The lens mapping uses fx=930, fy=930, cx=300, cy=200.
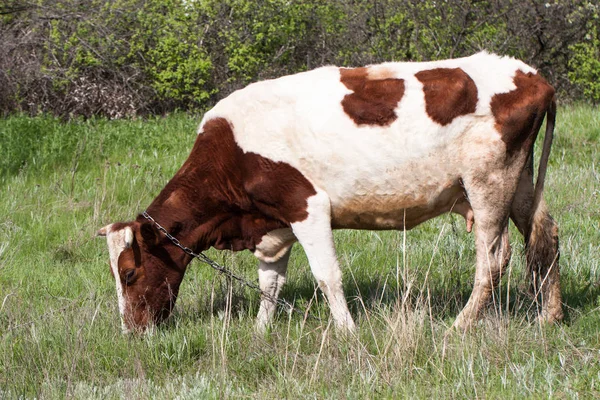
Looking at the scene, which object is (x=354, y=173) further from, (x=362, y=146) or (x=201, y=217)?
(x=201, y=217)

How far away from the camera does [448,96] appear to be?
5.76 meters

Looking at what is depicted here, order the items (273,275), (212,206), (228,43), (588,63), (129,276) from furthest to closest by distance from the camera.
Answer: (588,63), (228,43), (273,275), (212,206), (129,276)

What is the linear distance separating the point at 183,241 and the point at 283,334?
0.97m

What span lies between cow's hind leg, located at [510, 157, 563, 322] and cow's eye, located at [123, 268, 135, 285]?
263 centimetres

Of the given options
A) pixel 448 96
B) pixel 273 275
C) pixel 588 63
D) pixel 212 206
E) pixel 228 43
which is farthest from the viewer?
pixel 588 63

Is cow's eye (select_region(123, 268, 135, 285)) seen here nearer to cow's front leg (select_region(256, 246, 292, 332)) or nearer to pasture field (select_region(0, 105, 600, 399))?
pasture field (select_region(0, 105, 600, 399))

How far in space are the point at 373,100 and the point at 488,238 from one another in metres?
1.15

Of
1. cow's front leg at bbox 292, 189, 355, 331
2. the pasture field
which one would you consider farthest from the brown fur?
the pasture field

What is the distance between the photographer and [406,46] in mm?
15938

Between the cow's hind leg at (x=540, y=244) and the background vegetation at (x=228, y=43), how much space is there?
29.3ft

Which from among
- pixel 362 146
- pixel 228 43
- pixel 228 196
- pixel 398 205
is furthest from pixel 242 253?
pixel 228 43

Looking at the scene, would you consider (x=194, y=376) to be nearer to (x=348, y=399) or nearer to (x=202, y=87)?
(x=348, y=399)

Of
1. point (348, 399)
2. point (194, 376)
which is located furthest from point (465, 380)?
point (194, 376)

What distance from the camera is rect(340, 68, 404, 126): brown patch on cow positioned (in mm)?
5777
